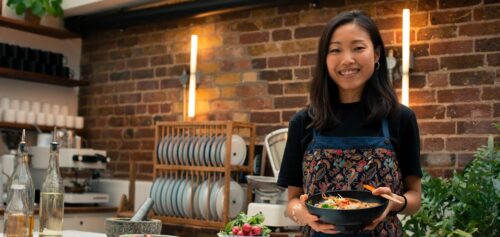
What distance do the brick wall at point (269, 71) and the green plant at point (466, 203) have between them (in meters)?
0.52

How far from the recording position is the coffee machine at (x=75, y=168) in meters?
5.35

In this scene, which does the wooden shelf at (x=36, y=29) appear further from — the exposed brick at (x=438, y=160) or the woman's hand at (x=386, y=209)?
the woman's hand at (x=386, y=209)

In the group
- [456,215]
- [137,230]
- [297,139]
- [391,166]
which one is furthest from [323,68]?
Answer: [456,215]

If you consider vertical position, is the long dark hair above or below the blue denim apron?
above

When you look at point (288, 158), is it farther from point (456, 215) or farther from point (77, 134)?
point (77, 134)

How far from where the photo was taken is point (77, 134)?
614cm

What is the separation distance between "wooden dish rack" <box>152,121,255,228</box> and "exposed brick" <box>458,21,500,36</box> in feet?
5.14

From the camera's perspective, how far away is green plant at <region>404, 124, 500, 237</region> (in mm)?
3186

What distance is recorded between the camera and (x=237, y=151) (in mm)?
4551

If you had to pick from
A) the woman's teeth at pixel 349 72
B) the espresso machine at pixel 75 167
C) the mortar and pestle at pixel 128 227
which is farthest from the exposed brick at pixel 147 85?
the woman's teeth at pixel 349 72

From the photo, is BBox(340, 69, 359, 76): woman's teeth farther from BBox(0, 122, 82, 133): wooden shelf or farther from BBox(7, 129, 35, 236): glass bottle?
BBox(0, 122, 82, 133): wooden shelf

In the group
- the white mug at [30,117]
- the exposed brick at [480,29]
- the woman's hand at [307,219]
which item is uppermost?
the exposed brick at [480,29]

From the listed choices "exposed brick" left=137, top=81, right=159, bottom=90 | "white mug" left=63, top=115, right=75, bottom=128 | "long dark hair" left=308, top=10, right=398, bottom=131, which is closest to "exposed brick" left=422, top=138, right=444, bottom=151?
"long dark hair" left=308, top=10, right=398, bottom=131

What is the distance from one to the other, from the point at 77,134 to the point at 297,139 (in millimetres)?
4606
